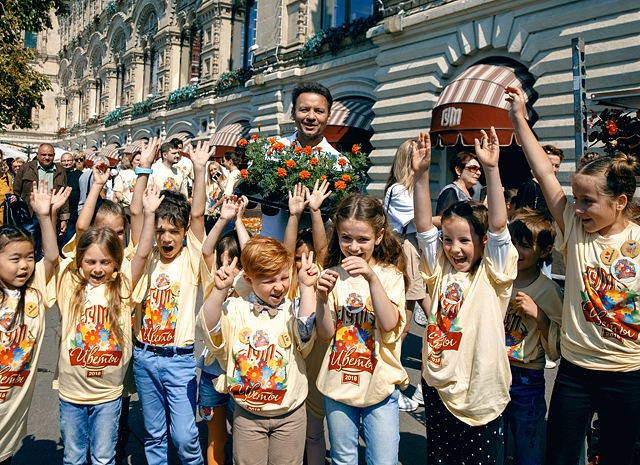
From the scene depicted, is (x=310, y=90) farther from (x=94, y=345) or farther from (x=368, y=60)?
(x=368, y=60)

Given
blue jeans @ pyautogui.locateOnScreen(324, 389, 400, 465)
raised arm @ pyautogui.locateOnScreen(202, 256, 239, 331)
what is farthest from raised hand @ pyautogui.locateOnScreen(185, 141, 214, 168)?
blue jeans @ pyautogui.locateOnScreen(324, 389, 400, 465)

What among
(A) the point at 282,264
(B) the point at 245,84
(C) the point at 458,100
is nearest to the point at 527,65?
(C) the point at 458,100

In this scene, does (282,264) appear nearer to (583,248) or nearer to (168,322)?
(168,322)

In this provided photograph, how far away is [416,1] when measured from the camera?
1014 centimetres

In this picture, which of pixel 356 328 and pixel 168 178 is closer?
pixel 356 328

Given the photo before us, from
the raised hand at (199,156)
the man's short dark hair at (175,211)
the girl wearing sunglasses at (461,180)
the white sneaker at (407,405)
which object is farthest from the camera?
the girl wearing sunglasses at (461,180)

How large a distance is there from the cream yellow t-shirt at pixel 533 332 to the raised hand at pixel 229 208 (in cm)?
168

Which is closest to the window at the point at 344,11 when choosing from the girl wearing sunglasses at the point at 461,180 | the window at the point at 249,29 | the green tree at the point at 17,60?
the window at the point at 249,29

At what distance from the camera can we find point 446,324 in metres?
2.43

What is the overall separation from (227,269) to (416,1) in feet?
31.8

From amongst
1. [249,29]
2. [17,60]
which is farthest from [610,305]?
[249,29]

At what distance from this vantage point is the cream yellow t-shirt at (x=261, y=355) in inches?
92.7

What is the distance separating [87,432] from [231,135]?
1461 centimetres

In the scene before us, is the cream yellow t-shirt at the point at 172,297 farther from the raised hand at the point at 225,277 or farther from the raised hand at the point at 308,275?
the raised hand at the point at 308,275
